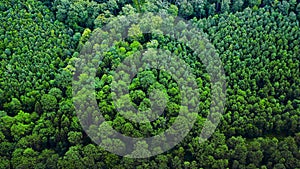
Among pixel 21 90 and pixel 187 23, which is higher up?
pixel 187 23

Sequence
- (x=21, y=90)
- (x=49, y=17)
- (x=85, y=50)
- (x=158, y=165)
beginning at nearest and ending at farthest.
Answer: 1. (x=158, y=165)
2. (x=21, y=90)
3. (x=85, y=50)
4. (x=49, y=17)

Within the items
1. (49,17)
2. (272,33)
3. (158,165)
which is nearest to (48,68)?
(49,17)

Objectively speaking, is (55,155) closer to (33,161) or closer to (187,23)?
(33,161)

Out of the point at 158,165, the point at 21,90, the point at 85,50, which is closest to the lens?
the point at 158,165

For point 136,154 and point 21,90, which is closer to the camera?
point 136,154

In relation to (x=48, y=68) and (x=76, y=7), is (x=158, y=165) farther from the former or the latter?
(x=76, y=7)

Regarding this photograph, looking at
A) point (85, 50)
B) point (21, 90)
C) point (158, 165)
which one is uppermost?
point (85, 50)
